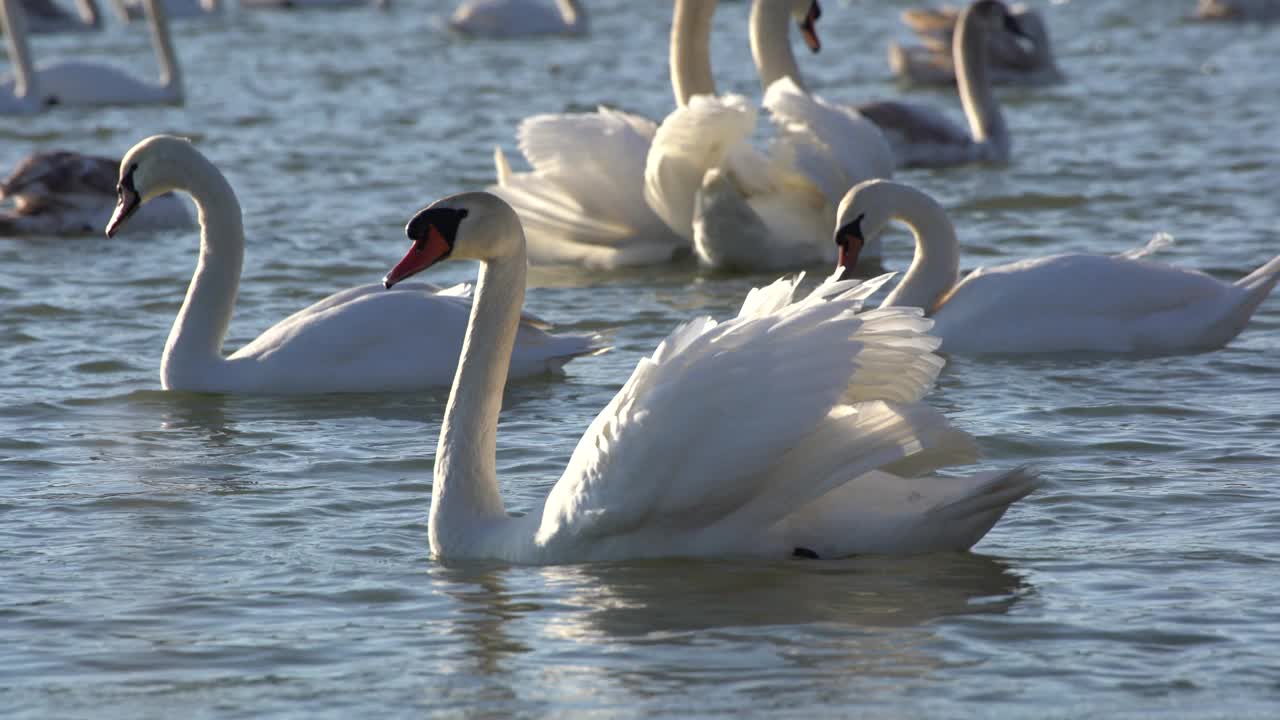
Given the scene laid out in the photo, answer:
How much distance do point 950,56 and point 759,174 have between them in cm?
973

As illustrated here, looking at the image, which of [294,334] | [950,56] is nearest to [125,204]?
[294,334]

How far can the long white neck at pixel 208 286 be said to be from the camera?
846 cm

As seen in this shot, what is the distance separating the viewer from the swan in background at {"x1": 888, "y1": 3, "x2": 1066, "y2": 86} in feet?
65.4

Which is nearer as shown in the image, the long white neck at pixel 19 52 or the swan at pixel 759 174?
the swan at pixel 759 174

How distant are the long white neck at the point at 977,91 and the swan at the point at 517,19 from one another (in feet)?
38.2

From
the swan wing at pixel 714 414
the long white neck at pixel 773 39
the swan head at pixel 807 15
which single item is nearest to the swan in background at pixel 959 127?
the swan head at pixel 807 15

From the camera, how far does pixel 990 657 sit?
5199mm

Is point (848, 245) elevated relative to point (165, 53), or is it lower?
elevated

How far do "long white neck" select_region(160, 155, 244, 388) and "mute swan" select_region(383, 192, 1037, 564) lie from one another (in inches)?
102

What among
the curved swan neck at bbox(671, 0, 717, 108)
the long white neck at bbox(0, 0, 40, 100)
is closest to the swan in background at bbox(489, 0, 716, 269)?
the curved swan neck at bbox(671, 0, 717, 108)

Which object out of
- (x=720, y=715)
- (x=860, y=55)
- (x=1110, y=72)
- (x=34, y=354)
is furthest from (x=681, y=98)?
(x=860, y=55)

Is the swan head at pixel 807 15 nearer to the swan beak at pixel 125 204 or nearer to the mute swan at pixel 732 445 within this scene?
the swan beak at pixel 125 204

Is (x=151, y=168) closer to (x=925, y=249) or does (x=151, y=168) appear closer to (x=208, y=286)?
(x=208, y=286)

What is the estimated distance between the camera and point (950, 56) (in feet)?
67.5
